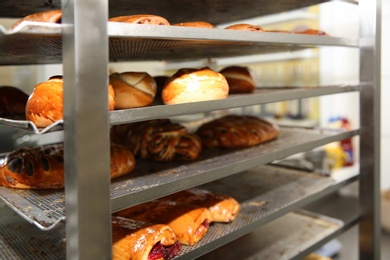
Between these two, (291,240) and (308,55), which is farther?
(308,55)

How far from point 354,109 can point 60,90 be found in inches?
117

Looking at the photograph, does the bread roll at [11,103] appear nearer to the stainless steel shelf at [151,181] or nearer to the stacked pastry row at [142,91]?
the stacked pastry row at [142,91]

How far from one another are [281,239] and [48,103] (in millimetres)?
1202

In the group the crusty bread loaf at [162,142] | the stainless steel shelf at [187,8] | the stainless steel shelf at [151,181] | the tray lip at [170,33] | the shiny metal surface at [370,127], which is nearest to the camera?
the tray lip at [170,33]

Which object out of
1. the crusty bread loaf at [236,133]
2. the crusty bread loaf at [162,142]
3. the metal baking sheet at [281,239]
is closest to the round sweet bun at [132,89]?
the crusty bread loaf at [162,142]

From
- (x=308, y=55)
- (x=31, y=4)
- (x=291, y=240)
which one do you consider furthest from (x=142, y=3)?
(x=308, y=55)

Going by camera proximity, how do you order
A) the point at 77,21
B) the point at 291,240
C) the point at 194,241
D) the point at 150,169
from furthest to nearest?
the point at 291,240 → the point at 150,169 → the point at 194,241 → the point at 77,21

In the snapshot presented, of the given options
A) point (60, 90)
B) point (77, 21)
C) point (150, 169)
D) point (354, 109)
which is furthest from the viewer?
point (354, 109)

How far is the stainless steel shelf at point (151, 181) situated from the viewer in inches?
35.5

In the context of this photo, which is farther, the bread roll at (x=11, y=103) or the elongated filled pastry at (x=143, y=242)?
the bread roll at (x=11, y=103)

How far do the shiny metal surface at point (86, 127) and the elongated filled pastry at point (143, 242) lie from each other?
211 mm

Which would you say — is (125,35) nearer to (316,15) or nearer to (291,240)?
(291,240)

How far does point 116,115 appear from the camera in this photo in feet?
2.77

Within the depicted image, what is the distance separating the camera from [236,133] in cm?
166
